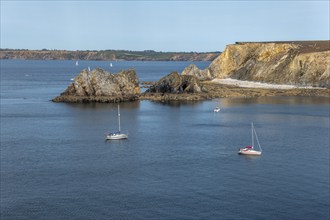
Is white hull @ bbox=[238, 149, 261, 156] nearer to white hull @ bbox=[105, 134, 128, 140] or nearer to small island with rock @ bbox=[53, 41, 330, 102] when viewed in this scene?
white hull @ bbox=[105, 134, 128, 140]

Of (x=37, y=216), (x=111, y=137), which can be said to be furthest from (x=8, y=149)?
(x=37, y=216)

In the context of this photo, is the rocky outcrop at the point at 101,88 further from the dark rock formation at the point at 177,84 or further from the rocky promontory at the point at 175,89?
the dark rock formation at the point at 177,84

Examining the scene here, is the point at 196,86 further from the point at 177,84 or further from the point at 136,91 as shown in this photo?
the point at 136,91

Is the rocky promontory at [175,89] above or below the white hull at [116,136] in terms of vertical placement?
above

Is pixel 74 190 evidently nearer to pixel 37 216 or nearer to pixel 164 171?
pixel 37 216

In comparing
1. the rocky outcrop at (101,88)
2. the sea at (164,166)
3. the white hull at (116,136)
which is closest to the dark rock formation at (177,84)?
the rocky outcrop at (101,88)

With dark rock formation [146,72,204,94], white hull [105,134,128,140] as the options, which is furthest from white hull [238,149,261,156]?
dark rock formation [146,72,204,94]
